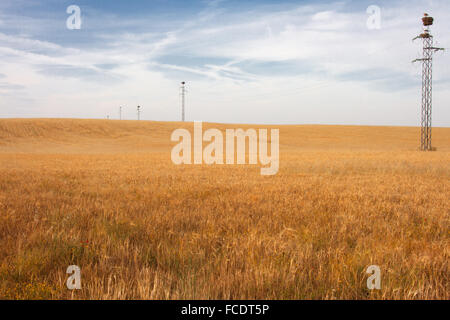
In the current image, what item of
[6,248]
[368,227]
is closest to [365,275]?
[368,227]

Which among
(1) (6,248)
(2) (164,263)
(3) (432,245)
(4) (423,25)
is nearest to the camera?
(2) (164,263)

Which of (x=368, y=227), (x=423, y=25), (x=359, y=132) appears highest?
(x=423, y=25)

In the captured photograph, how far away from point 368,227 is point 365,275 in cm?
200

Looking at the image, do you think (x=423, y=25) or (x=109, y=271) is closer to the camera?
(x=109, y=271)

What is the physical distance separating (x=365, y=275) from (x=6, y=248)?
13.4 feet

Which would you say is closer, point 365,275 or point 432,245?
point 365,275

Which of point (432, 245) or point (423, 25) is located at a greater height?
point (423, 25)

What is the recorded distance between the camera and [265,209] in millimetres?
5609

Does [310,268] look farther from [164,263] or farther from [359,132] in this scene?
[359,132]

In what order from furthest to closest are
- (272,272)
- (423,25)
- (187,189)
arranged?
(423,25) < (187,189) < (272,272)

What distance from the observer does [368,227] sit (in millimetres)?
4516
